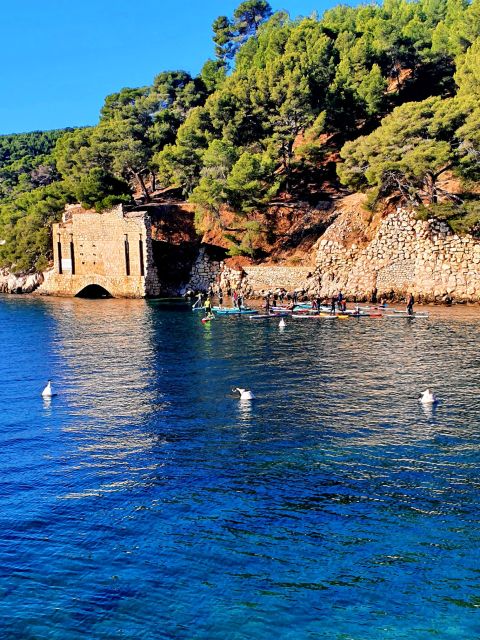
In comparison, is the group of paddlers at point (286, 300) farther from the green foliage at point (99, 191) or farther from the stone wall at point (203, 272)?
the green foliage at point (99, 191)

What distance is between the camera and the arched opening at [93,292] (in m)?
74.8

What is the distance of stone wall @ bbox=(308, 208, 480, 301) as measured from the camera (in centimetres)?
5559

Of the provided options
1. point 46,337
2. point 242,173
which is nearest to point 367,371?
point 46,337

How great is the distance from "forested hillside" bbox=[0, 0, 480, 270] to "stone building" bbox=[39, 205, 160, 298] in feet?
9.99

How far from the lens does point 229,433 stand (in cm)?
2205

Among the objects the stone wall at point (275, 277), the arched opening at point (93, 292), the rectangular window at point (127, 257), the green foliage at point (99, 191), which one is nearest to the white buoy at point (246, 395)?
the stone wall at point (275, 277)

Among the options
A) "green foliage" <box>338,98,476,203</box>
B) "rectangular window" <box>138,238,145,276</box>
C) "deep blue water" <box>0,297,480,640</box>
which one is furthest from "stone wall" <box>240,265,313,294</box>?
"deep blue water" <box>0,297,480,640</box>

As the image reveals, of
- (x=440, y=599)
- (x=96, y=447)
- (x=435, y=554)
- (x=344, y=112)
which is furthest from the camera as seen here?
(x=344, y=112)

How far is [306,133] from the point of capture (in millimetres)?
73312

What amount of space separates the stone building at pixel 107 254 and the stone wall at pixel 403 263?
18.4 m

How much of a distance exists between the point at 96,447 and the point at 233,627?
10.6 meters

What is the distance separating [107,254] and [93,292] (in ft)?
24.8

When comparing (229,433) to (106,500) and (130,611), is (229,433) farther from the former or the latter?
(130,611)

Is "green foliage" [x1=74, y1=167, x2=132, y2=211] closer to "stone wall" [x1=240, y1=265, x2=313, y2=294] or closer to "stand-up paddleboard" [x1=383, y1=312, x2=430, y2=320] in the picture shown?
"stone wall" [x1=240, y1=265, x2=313, y2=294]
